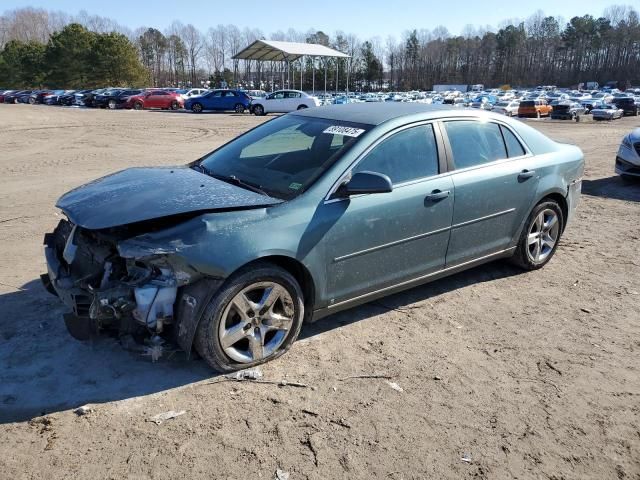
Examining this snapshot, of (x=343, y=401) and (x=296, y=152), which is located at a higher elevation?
(x=296, y=152)

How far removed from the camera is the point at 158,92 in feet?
138

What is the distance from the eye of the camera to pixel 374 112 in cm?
447

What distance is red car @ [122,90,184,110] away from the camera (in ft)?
136

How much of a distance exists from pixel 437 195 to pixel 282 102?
31475 millimetres

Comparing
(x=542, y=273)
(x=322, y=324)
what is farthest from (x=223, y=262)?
(x=542, y=273)

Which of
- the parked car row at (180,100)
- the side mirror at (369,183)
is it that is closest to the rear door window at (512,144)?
the side mirror at (369,183)

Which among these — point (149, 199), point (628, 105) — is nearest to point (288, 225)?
point (149, 199)

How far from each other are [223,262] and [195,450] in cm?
105

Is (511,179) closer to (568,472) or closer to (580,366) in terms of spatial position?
(580,366)

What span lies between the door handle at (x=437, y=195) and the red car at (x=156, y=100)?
133 feet

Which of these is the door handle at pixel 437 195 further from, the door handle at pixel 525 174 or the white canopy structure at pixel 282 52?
the white canopy structure at pixel 282 52

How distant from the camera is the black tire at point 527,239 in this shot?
16.9ft

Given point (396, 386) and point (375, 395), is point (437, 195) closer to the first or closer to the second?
point (396, 386)

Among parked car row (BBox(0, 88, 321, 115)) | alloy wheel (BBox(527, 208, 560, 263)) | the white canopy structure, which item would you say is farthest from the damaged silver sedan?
the white canopy structure
